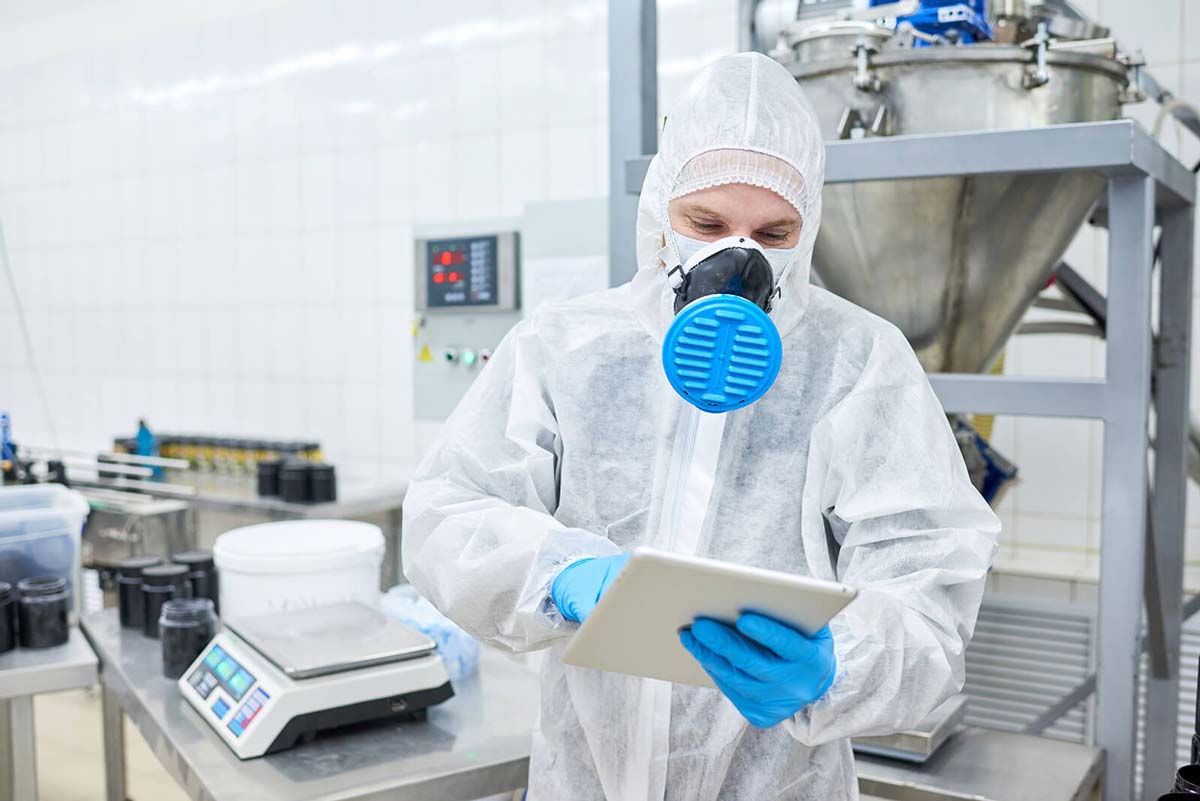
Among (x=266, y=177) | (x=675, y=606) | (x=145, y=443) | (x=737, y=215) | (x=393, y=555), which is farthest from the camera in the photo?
(x=266, y=177)

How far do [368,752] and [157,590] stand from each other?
1.83 ft

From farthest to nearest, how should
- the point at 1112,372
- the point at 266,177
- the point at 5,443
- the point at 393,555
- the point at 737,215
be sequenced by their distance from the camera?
the point at 266,177
the point at 393,555
the point at 5,443
the point at 1112,372
the point at 737,215

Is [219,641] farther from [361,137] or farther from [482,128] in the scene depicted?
[361,137]

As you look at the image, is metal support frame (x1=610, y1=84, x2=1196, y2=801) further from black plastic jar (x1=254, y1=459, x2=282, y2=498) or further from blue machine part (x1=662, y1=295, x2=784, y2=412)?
black plastic jar (x1=254, y1=459, x2=282, y2=498)

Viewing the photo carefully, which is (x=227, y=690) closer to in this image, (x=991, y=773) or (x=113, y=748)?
(x=113, y=748)

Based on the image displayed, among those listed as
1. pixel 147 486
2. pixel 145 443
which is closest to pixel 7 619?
pixel 147 486

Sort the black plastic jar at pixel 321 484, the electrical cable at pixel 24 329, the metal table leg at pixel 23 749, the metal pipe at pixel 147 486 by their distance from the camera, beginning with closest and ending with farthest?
the metal table leg at pixel 23 749 → the electrical cable at pixel 24 329 → the black plastic jar at pixel 321 484 → the metal pipe at pixel 147 486

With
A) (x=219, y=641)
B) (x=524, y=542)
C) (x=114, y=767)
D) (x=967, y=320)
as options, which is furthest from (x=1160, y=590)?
(x=114, y=767)

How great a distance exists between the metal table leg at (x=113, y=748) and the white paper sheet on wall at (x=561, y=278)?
3.50 feet

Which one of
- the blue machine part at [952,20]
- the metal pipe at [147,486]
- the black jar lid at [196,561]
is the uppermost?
the blue machine part at [952,20]

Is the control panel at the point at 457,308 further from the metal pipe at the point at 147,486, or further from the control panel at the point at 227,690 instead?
the control panel at the point at 227,690

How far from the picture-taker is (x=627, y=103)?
4.80 ft

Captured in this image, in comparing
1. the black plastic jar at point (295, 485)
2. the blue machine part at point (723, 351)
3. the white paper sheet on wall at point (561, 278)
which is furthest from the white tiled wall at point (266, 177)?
the blue machine part at point (723, 351)

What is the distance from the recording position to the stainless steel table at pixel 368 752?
1115 millimetres
